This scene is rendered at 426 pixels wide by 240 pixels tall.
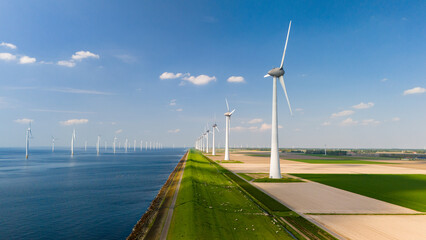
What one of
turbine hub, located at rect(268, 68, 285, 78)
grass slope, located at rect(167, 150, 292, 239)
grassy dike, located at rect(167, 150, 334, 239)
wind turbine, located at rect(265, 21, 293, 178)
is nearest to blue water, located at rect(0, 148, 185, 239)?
grass slope, located at rect(167, 150, 292, 239)

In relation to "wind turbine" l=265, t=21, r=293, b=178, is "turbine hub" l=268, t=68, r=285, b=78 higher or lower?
higher

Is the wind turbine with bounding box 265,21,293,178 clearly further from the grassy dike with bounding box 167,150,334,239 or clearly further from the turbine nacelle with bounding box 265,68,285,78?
the grassy dike with bounding box 167,150,334,239

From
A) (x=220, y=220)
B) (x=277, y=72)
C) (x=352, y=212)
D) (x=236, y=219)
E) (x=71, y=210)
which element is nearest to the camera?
(x=220, y=220)

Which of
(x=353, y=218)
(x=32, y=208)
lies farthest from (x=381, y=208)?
(x=32, y=208)

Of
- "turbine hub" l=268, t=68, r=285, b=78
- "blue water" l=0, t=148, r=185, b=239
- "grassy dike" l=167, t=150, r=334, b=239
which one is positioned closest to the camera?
"grassy dike" l=167, t=150, r=334, b=239

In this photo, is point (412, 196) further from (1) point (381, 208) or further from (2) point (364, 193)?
(1) point (381, 208)

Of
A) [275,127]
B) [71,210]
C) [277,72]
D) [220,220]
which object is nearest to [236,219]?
[220,220]

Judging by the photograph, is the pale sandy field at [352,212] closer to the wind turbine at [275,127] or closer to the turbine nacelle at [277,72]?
the wind turbine at [275,127]

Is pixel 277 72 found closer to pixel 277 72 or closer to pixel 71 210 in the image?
pixel 277 72

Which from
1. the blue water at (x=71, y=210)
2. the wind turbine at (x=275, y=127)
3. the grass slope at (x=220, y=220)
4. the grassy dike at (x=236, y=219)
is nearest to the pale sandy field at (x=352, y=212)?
the grassy dike at (x=236, y=219)

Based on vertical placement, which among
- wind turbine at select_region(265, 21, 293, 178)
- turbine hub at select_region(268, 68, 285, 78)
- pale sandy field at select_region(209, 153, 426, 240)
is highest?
turbine hub at select_region(268, 68, 285, 78)

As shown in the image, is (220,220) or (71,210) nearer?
(220,220)
